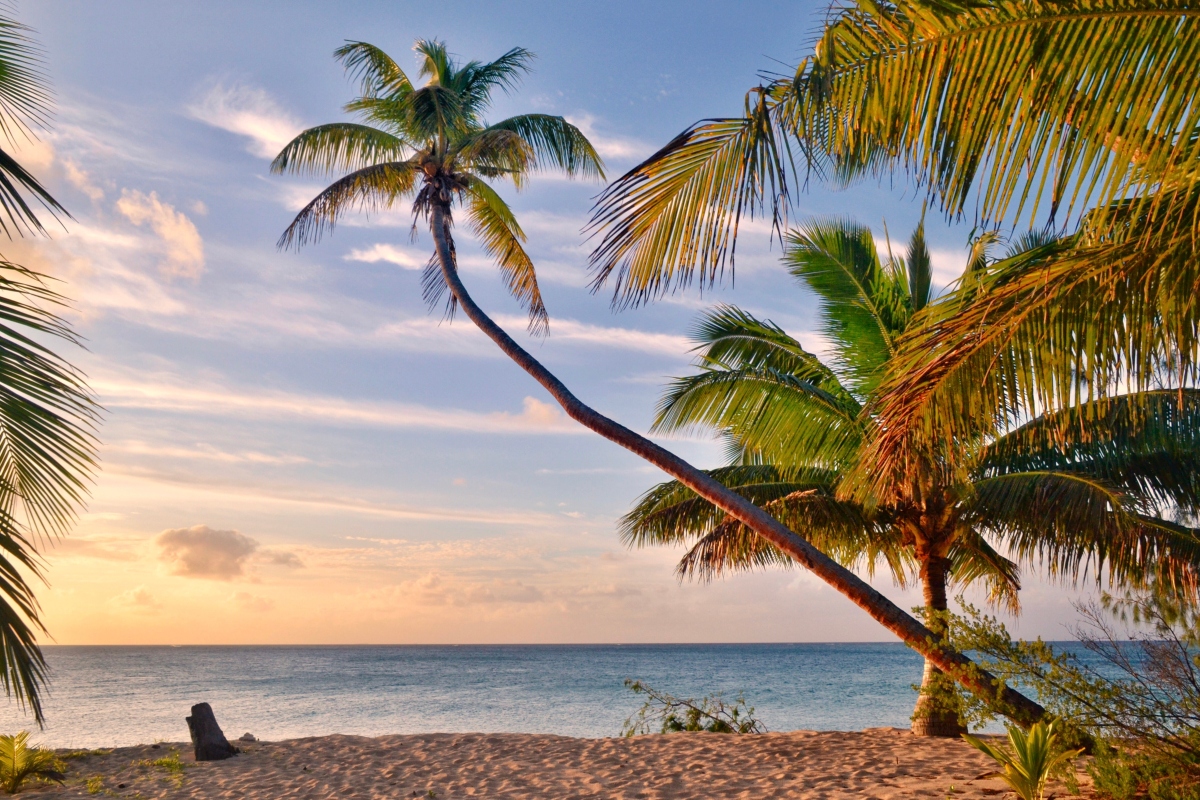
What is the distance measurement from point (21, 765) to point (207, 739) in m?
1.88

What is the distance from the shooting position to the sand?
23.6 feet

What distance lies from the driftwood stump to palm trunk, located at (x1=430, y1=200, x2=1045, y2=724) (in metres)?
6.17

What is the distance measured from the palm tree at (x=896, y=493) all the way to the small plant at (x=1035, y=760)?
1108 mm

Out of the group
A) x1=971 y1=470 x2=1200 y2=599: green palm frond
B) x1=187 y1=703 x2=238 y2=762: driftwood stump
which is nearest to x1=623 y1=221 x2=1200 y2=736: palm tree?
x1=971 y1=470 x2=1200 y2=599: green palm frond

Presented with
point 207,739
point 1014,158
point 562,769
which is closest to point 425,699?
point 207,739

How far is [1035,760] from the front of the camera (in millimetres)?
5535

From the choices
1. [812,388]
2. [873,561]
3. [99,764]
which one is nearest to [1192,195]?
[812,388]

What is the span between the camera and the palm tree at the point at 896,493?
8.07 meters

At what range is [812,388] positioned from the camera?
28.9 feet

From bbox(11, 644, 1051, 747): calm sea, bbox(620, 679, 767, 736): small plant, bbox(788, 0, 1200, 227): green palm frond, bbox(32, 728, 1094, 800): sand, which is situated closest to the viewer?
bbox(788, 0, 1200, 227): green palm frond

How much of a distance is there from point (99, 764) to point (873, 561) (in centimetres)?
1020

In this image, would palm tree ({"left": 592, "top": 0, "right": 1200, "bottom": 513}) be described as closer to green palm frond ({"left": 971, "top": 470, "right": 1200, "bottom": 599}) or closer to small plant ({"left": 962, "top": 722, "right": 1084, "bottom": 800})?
small plant ({"left": 962, "top": 722, "right": 1084, "bottom": 800})

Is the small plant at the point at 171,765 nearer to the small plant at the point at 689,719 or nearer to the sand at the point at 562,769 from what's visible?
the sand at the point at 562,769

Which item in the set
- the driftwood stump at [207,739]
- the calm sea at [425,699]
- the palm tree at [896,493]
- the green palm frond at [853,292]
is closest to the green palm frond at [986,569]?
the palm tree at [896,493]
